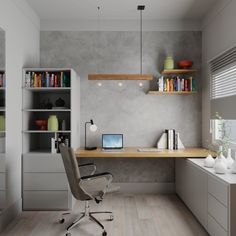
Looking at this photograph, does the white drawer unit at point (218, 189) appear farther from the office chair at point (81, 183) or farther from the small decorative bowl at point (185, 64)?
the small decorative bowl at point (185, 64)

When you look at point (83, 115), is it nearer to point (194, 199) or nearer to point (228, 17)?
point (194, 199)

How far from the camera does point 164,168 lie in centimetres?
508

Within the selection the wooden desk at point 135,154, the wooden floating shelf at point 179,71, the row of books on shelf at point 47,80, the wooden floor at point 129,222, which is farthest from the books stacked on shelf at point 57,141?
the wooden floating shelf at point 179,71

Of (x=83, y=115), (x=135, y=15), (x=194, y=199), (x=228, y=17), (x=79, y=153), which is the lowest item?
(x=194, y=199)

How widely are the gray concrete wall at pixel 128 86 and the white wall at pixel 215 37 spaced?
181 millimetres

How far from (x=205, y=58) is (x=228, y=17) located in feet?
3.39

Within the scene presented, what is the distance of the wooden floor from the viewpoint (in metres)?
3.34

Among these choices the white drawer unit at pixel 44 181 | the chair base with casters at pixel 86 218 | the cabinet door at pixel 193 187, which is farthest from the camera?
the white drawer unit at pixel 44 181

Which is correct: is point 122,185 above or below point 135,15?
below

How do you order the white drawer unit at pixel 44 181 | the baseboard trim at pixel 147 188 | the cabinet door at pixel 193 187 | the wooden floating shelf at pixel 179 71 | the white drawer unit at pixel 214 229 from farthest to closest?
the baseboard trim at pixel 147 188
the wooden floating shelf at pixel 179 71
the white drawer unit at pixel 44 181
the cabinet door at pixel 193 187
the white drawer unit at pixel 214 229

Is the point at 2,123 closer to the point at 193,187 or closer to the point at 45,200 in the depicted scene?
the point at 45,200

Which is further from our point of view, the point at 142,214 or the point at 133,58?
the point at 133,58

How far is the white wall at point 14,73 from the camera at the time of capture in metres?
3.63

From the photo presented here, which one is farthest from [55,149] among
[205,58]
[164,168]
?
[205,58]
